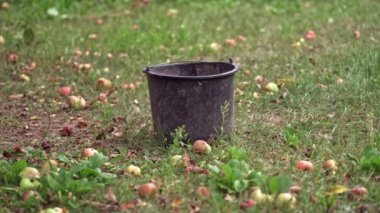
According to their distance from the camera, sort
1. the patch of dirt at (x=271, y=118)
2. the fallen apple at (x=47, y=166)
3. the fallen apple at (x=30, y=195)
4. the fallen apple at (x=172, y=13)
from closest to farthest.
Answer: the fallen apple at (x=30, y=195) → the fallen apple at (x=47, y=166) → the patch of dirt at (x=271, y=118) → the fallen apple at (x=172, y=13)

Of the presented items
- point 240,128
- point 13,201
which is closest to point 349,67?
point 240,128

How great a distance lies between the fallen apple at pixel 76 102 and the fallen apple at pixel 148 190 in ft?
6.62

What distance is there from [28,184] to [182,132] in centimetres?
110

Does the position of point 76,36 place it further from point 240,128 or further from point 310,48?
point 240,128

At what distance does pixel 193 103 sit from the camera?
4031mm

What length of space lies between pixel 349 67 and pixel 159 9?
11.8 ft

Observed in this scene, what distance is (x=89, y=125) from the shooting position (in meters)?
4.77

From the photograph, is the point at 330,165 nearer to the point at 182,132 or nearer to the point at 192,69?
the point at 182,132

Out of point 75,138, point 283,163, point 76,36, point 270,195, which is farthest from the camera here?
point 76,36

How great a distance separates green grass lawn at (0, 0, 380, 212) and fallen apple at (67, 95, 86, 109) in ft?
0.18

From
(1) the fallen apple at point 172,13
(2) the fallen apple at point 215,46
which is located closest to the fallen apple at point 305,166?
(2) the fallen apple at point 215,46

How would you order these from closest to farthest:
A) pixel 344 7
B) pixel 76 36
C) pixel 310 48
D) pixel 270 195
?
pixel 270 195
pixel 310 48
pixel 76 36
pixel 344 7

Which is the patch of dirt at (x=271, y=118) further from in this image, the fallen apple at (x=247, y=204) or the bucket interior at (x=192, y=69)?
the fallen apple at (x=247, y=204)

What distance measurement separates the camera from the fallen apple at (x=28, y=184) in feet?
11.0
